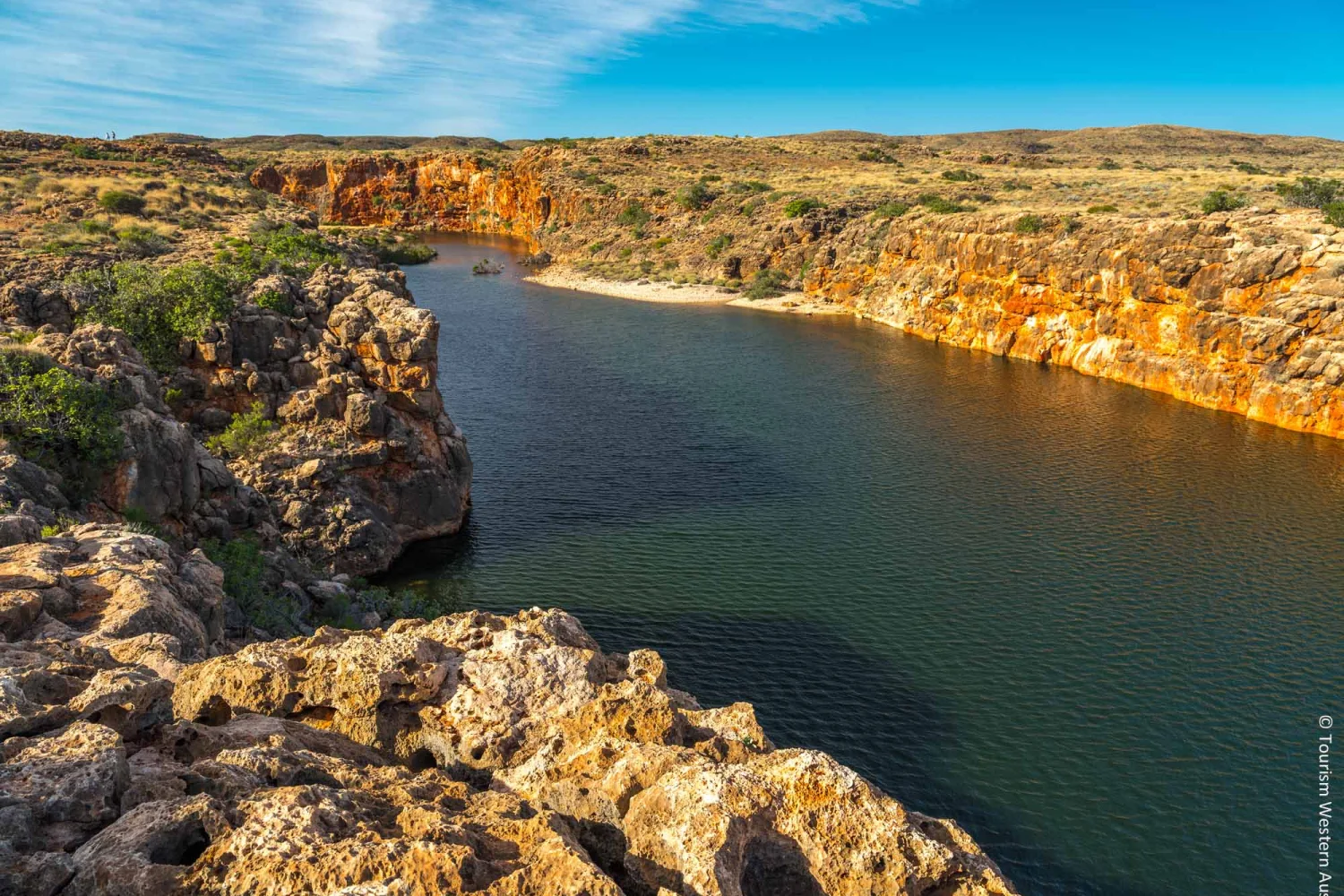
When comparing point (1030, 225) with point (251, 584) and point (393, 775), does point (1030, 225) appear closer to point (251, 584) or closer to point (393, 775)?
point (251, 584)

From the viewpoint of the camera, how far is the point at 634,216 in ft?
481

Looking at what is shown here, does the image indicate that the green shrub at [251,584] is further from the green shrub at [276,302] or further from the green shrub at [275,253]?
the green shrub at [275,253]

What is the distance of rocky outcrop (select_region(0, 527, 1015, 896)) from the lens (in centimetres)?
888

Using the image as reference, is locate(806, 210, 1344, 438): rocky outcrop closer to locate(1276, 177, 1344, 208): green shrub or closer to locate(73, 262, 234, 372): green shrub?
locate(1276, 177, 1344, 208): green shrub

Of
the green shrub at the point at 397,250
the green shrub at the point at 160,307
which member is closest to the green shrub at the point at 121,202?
the green shrub at the point at 160,307

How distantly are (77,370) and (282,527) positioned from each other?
11170 millimetres

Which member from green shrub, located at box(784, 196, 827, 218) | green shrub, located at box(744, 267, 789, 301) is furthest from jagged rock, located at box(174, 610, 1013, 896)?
green shrub, located at box(784, 196, 827, 218)

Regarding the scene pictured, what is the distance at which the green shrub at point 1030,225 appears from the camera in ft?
282

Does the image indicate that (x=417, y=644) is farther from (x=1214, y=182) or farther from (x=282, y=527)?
(x=1214, y=182)

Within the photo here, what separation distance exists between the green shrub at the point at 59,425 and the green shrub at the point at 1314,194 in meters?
88.9

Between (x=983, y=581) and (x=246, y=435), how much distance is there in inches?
1325

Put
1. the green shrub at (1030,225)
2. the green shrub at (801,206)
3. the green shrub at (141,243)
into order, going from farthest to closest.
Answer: the green shrub at (801,206), the green shrub at (1030,225), the green shrub at (141,243)

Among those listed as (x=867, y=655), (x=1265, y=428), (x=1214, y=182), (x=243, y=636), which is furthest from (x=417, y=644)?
(x=1214, y=182)

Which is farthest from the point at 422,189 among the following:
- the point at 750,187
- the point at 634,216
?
the point at 750,187
